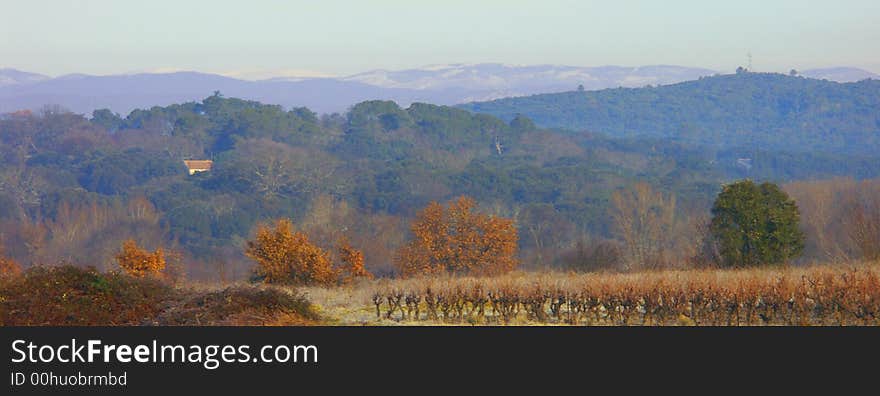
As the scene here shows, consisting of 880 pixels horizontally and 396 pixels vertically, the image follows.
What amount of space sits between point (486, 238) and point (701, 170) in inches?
3026

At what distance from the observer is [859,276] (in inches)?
504

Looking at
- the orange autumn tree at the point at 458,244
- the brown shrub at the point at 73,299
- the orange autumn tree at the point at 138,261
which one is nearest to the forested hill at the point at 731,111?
the orange autumn tree at the point at 458,244

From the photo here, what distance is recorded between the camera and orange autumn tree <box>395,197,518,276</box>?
33312 mm

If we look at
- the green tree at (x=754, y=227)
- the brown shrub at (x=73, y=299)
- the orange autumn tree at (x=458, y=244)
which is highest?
the brown shrub at (x=73, y=299)

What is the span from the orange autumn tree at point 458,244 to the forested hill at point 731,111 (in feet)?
425

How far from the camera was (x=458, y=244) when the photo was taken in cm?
3475

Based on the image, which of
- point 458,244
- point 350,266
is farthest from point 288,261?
point 458,244

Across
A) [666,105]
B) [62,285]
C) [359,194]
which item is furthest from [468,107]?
[62,285]

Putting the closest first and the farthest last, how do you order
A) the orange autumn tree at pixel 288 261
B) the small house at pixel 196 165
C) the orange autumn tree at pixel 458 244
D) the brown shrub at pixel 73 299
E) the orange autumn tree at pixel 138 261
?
the brown shrub at pixel 73 299
the orange autumn tree at pixel 138 261
the orange autumn tree at pixel 288 261
the orange autumn tree at pixel 458 244
the small house at pixel 196 165

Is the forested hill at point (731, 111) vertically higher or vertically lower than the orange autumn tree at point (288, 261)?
lower

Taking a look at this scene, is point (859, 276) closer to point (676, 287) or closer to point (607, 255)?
point (676, 287)

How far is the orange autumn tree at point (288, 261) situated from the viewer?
1866cm

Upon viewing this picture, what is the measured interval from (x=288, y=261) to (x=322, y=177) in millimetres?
70210

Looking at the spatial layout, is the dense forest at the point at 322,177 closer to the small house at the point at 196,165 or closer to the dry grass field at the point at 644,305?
the small house at the point at 196,165
